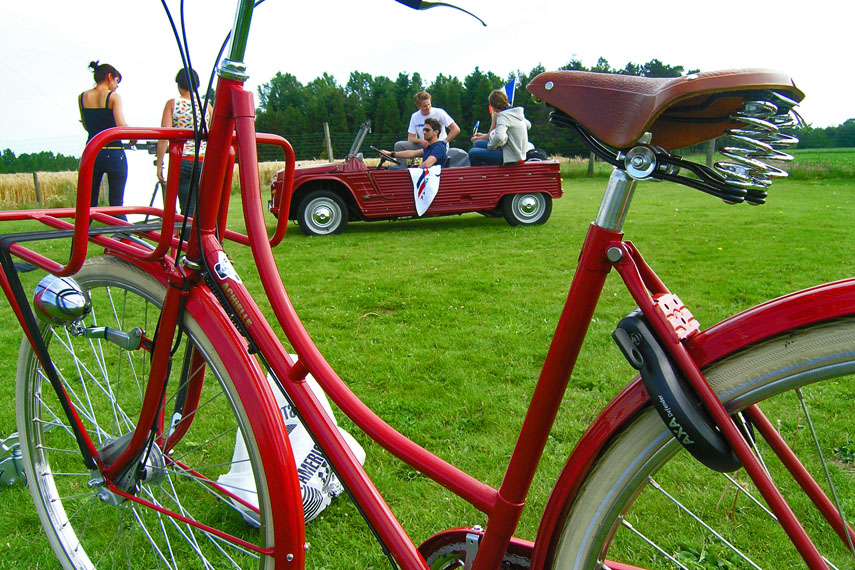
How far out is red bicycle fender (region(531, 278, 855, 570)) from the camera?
740 millimetres

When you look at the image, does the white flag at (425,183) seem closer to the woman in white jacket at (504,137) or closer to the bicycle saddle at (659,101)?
the woman in white jacket at (504,137)

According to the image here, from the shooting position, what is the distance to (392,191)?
787cm

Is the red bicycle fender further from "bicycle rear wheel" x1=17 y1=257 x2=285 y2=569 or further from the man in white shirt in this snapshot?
the man in white shirt

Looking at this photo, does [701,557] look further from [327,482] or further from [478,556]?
[327,482]

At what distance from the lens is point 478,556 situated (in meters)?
1.10

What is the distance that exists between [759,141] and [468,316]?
3259 millimetres

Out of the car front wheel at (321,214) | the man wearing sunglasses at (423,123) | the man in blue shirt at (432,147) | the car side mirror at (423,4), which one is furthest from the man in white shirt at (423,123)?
the car side mirror at (423,4)

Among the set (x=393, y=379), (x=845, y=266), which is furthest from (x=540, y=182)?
(x=393, y=379)

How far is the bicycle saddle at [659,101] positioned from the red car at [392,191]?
702 cm

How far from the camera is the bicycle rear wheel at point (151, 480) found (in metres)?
1.30

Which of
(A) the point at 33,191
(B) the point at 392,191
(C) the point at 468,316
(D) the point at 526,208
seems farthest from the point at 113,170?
(A) the point at 33,191

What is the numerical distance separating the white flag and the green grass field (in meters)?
0.47

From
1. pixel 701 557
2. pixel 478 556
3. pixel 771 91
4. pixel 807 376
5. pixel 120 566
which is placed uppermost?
pixel 771 91

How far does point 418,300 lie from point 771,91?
3708 millimetres
